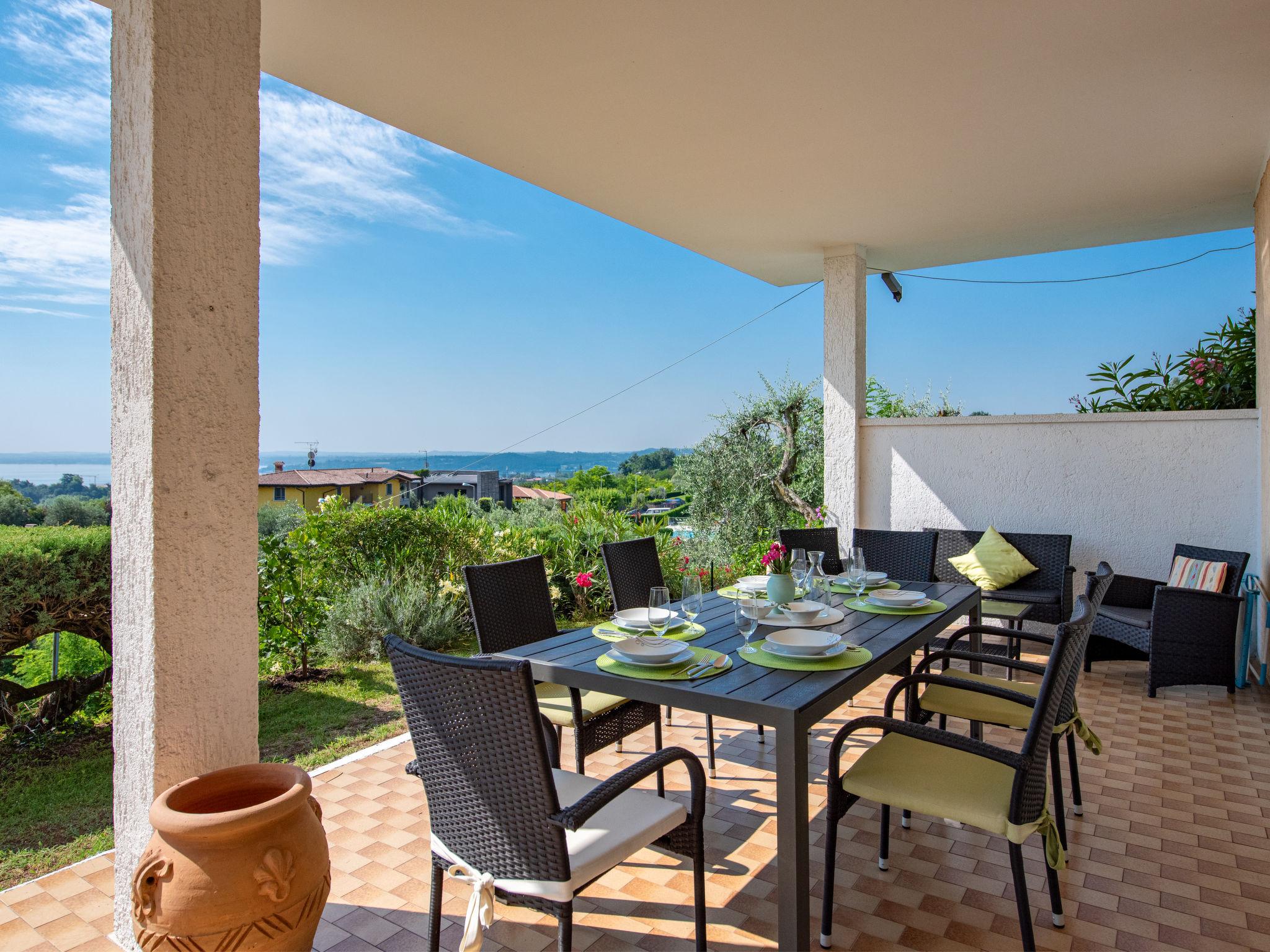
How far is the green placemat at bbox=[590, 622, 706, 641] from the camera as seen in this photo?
246 cm

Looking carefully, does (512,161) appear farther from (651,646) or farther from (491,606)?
(651,646)

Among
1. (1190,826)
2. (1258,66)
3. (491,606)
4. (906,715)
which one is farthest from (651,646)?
(1258,66)

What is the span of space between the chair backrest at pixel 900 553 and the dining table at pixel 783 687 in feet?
4.24

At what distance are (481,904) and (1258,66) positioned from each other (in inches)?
162

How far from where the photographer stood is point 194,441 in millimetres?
1890

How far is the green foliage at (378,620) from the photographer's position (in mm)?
4832

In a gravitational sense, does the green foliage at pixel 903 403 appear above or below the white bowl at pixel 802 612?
above

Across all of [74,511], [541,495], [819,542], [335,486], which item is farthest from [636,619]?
[541,495]

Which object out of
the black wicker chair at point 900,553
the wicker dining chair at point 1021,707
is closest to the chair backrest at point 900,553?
the black wicker chair at point 900,553

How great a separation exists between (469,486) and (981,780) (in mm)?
5827

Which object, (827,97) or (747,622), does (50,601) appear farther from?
(827,97)

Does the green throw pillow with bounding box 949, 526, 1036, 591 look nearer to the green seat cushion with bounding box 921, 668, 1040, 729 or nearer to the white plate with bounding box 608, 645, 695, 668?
the green seat cushion with bounding box 921, 668, 1040, 729

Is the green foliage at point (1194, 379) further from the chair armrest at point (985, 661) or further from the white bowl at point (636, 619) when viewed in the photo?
the white bowl at point (636, 619)

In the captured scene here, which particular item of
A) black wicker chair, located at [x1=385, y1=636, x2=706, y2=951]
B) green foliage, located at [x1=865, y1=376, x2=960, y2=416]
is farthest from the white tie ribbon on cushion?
green foliage, located at [x1=865, y1=376, x2=960, y2=416]
